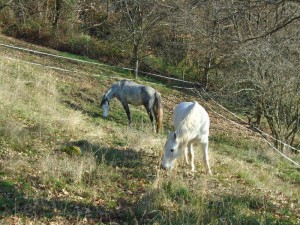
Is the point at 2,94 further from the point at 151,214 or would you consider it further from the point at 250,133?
the point at 250,133

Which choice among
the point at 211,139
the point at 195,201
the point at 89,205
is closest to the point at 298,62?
the point at 211,139

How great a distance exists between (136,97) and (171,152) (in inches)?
269

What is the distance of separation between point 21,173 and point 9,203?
1.13 m

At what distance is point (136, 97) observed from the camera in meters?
15.1

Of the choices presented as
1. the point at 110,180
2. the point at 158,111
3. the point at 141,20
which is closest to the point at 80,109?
the point at 158,111

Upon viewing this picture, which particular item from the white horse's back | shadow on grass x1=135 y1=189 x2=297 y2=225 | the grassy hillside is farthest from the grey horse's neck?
shadow on grass x1=135 y1=189 x2=297 y2=225

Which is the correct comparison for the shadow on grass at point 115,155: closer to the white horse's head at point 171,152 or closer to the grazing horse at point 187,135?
the white horse's head at point 171,152

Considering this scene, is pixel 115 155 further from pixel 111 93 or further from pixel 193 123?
pixel 111 93

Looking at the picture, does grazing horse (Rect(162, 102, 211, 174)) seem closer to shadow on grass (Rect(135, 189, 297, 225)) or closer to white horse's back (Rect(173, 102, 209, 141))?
white horse's back (Rect(173, 102, 209, 141))

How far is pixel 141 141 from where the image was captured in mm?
10148

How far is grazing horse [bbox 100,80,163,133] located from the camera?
48.8 feet

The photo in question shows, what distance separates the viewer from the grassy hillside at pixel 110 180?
6.47 m

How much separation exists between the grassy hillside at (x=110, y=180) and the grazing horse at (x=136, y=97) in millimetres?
1849

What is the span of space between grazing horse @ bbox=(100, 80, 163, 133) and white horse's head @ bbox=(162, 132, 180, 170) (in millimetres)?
5888
